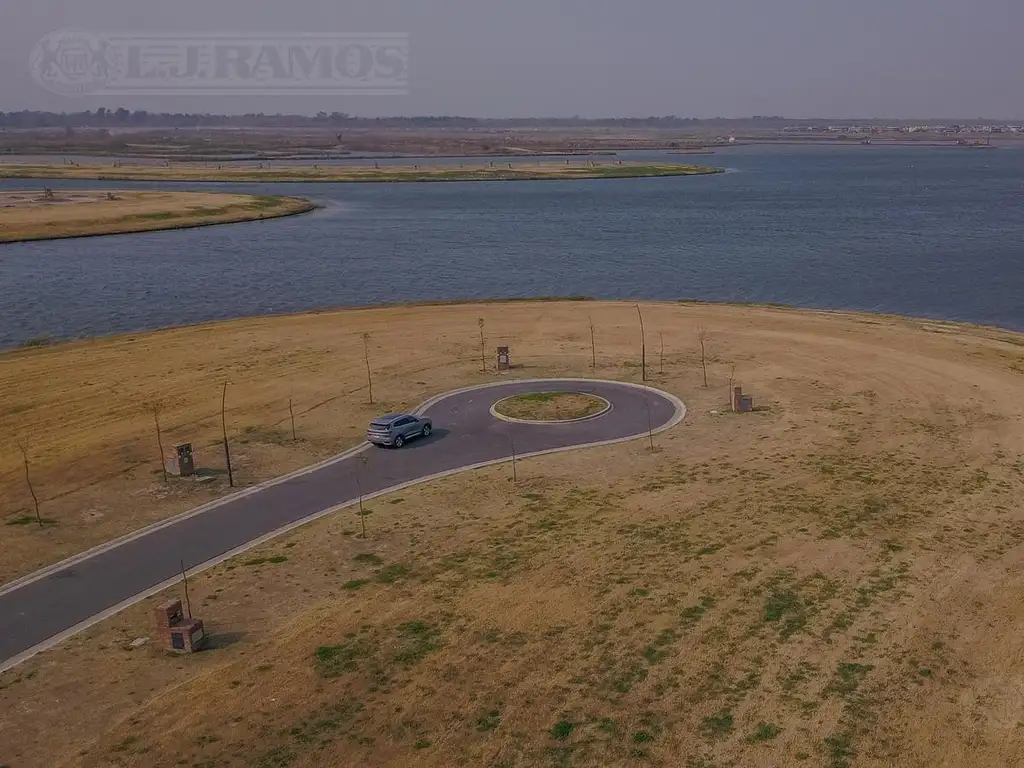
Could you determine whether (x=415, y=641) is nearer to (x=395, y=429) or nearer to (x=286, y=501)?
(x=286, y=501)

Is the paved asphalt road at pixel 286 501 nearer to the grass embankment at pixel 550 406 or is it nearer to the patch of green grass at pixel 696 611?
the grass embankment at pixel 550 406

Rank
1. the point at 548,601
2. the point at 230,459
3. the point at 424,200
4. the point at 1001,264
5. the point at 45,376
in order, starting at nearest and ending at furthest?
the point at 548,601 < the point at 230,459 < the point at 45,376 < the point at 1001,264 < the point at 424,200

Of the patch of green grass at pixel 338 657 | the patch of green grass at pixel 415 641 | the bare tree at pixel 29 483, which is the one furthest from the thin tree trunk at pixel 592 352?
the patch of green grass at pixel 338 657

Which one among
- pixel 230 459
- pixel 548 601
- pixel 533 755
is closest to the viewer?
pixel 533 755

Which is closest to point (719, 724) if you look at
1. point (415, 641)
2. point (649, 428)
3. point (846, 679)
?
point (846, 679)

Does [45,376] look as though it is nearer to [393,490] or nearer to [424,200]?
[393,490]

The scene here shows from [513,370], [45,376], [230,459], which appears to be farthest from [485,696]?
[45,376]

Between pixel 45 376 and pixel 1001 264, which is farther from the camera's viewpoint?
pixel 1001 264
